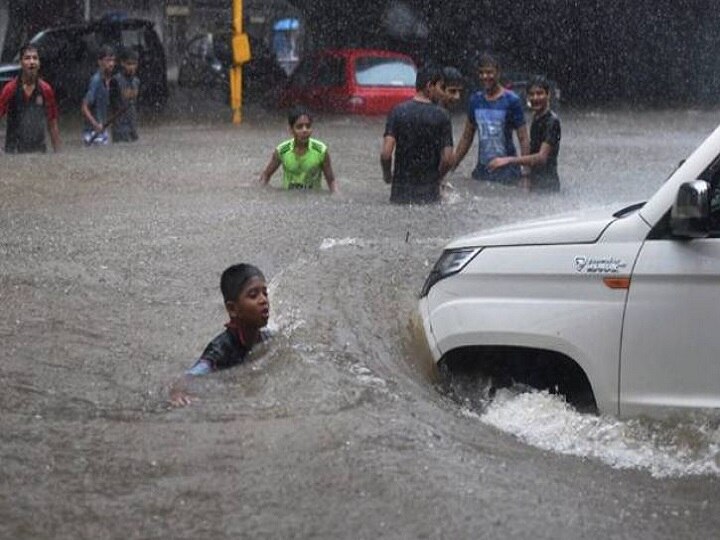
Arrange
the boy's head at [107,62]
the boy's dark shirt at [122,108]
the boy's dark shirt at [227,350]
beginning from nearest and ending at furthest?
the boy's dark shirt at [227,350]
the boy's head at [107,62]
the boy's dark shirt at [122,108]

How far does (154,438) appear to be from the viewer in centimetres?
608

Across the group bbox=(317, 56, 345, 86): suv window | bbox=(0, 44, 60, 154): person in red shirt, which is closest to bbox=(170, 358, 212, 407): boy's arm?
bbox=(0, 44, 60, 154): person in red shirt

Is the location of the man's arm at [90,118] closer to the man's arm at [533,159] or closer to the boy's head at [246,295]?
the man's arm at [533,159]

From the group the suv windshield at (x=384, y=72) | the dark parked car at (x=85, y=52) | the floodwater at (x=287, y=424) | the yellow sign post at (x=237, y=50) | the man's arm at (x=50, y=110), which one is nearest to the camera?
the floodwater at (x=287, y=424)

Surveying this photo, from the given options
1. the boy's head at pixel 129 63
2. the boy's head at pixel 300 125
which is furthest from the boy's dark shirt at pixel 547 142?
the boy's head at pixel 129 63

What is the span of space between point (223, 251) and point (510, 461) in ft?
17.0

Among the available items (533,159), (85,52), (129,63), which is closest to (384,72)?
(85,52)

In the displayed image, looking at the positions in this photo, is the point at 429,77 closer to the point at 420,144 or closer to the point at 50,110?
the point at 420,144

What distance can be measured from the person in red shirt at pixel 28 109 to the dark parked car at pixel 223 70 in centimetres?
1187

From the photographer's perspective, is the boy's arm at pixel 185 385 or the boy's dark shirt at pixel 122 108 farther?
the boy's dark shirt at pixel 122 108

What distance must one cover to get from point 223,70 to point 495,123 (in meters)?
21.4

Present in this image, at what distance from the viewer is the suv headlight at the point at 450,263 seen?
6.64 m

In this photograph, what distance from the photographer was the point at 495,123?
45.0 feet

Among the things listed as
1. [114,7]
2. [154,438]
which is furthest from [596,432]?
[114,7]
